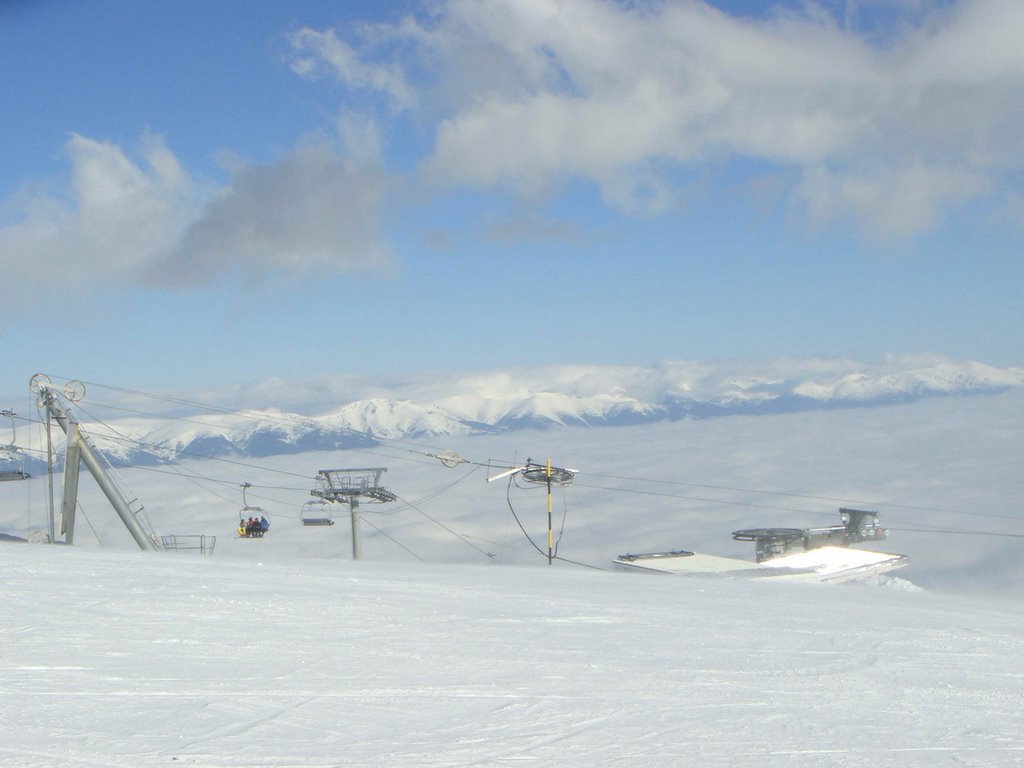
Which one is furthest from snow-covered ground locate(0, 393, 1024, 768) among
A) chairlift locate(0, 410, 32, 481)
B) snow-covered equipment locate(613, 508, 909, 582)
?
chairlift locate(0, 410, 32, 481)

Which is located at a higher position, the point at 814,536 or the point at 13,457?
the point at 13,457

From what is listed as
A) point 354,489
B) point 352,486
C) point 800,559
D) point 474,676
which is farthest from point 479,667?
point 800,559

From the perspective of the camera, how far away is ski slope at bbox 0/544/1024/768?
4797mm

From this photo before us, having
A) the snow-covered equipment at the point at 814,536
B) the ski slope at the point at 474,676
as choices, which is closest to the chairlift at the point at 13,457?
the ski slope at the point at 474,676

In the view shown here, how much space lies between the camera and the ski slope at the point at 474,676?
4.80 m

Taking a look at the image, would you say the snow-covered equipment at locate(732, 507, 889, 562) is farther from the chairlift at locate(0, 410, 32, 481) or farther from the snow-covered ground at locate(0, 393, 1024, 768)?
the snow-covered ground at locate(0, 393, 1024, 768)

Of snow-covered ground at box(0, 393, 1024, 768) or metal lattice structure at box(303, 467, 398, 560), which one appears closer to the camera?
snow-covered ground at box(0, 393, 1024, 768)

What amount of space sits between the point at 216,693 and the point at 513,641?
2.36m

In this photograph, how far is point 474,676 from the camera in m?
6.18

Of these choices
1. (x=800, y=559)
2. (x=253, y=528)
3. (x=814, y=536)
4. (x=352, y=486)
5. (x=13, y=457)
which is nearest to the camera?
(x=13, y=457)

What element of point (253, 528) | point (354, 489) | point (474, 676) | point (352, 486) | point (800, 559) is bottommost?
point (800, 559)

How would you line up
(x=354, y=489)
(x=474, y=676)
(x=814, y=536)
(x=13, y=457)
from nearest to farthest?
1. (x=474, y=676)
2. (x=13, y=457)
3. (x=354, y=489)
4. (x=814, y=536)

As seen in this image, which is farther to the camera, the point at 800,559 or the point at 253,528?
the point at 253,528

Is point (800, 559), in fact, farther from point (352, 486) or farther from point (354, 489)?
point (352, 486)
